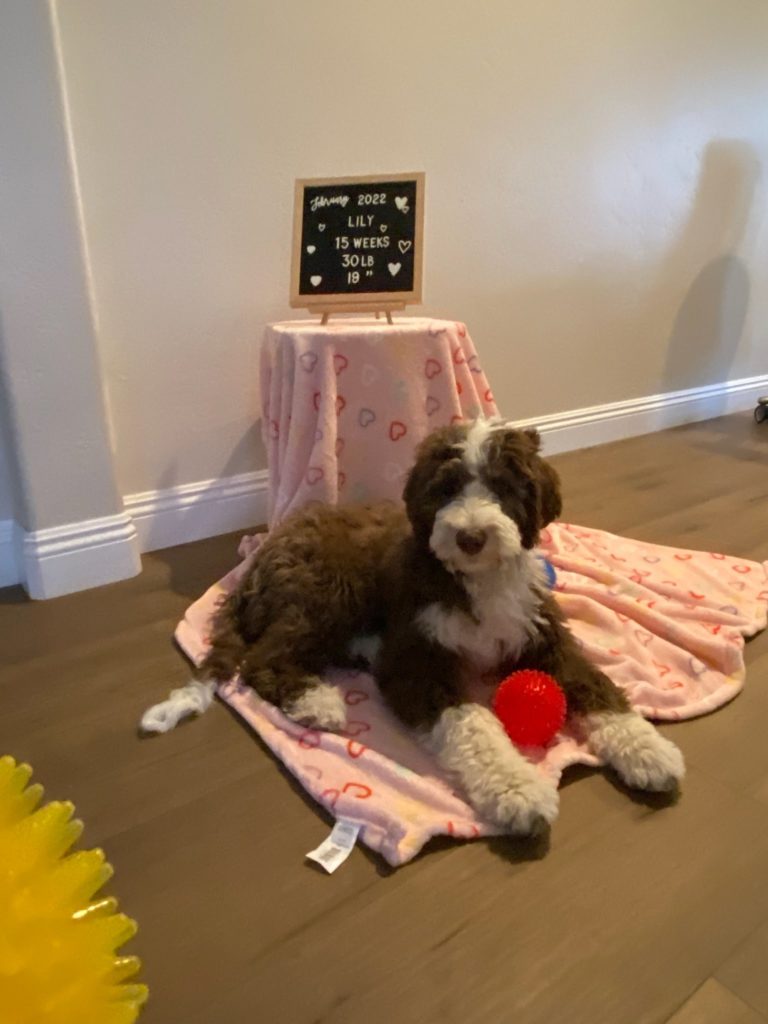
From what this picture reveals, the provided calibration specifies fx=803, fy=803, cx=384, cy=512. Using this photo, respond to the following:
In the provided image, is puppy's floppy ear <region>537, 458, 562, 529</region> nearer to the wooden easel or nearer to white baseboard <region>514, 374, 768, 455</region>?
the wooden easel

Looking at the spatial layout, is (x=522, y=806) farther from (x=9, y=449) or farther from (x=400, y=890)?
(x=9, y=449)

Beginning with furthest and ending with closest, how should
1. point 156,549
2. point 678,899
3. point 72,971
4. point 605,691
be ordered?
point 156,549 < point 605,691 < point 678,899 < point 72,971

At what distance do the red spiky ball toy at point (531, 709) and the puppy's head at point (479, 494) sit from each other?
25 cm

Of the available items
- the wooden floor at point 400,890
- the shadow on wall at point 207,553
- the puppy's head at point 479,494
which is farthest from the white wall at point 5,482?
the puppy's head at point 479,494

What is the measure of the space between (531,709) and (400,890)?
438 millimetres

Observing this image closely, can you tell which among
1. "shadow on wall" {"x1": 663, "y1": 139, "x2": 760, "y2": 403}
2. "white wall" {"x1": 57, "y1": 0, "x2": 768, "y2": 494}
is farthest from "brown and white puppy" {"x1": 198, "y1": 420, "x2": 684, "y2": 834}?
"shadow on wall" {"x1": 663, "y1": 139, "x2": 760, "y2": 403}

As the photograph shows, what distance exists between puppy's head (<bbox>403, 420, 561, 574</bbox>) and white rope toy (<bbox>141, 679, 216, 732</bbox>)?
0.63 meters

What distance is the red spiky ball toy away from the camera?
158cm

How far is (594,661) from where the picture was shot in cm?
194

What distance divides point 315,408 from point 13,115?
1079 millimetres

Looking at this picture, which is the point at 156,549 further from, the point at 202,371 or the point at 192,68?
the point at 192,68

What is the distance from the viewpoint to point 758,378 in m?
4.83

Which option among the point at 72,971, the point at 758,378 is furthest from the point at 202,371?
the point at 758,378

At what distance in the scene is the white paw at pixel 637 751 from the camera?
1.51 metres
